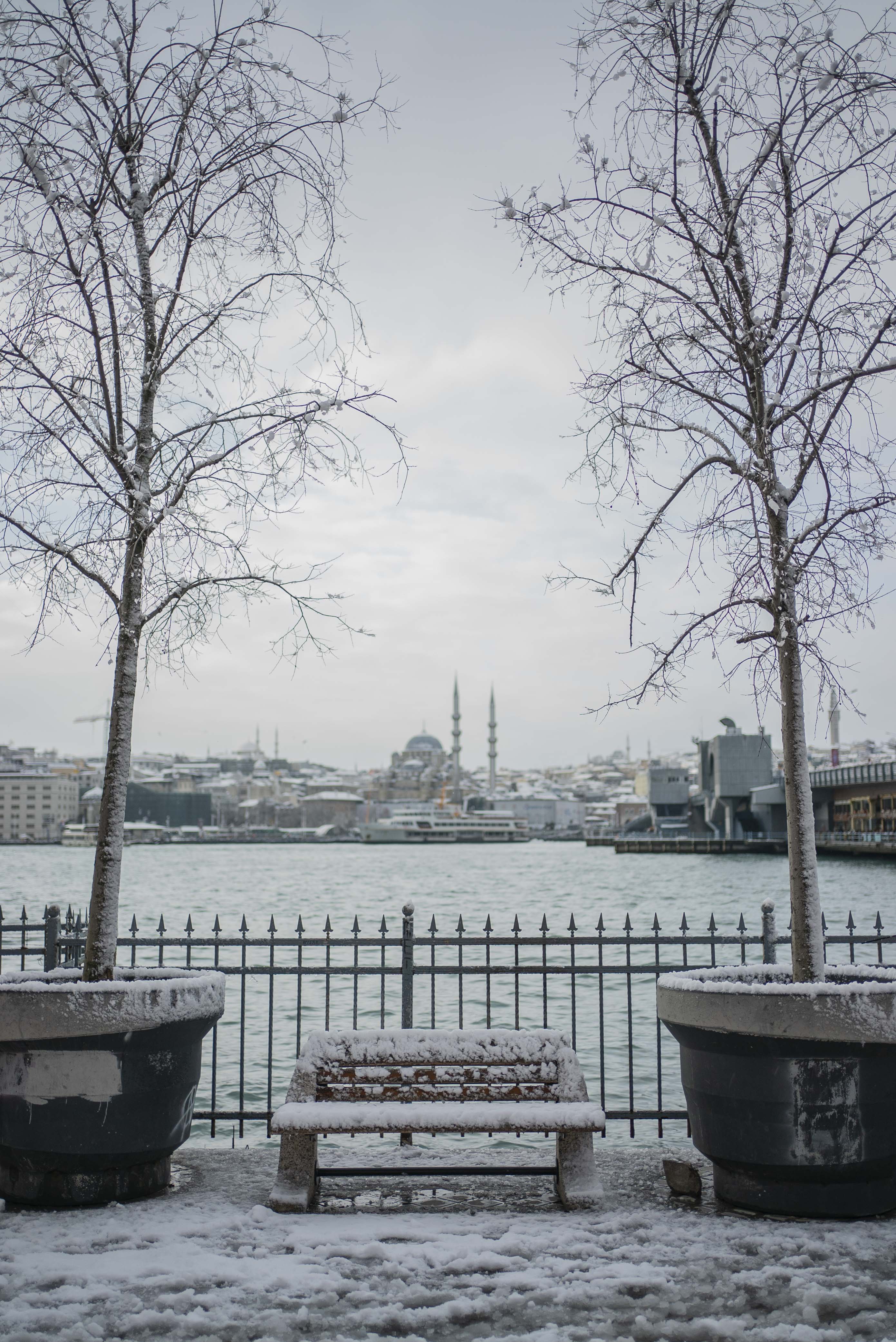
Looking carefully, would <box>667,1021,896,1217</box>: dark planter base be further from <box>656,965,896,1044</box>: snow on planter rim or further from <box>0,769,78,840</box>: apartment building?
<box>0,769,78,840</box>: apartment building

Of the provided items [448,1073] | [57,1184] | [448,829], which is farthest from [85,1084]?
[448,829]

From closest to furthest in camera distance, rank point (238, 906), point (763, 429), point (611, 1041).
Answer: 1. point (763, 429)
2. point (611, 1041)
3. point (238, 906)

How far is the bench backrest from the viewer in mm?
4969

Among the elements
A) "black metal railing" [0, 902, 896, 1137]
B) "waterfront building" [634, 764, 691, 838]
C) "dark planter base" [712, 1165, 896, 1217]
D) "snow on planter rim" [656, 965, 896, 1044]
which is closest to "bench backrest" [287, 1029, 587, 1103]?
"black metal railing" [0, 902, 896, 1137]

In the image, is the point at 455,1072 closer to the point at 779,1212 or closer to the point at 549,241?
the point at 779,1212

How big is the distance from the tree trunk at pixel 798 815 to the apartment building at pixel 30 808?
190 meters

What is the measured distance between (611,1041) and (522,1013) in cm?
309

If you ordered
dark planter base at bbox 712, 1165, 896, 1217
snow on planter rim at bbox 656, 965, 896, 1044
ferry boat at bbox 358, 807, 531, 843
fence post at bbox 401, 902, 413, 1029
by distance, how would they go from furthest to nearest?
ferry boat at bbox 358, 807, 531, 843
fence post at bbox 401, 902, 413, 1029
dark planter base at bbox 712, 1165, 896, 1217
snow on planter rim at bbox 656, 965, 896, 1044

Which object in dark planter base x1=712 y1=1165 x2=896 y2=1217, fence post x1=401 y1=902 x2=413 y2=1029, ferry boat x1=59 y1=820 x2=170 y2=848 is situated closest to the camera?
dark planter base x1=712 y1=1165 x2=896 y2=1217

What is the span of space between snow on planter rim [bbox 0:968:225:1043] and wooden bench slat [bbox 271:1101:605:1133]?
66cm

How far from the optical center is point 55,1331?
135 inches

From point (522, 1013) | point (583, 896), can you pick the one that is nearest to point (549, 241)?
point (522, 1013)

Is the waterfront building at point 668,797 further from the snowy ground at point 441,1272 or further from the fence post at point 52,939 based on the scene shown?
the snowy ground at point 441,1272

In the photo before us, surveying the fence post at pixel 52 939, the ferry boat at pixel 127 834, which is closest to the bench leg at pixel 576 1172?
the fence post at pixel 52 939
